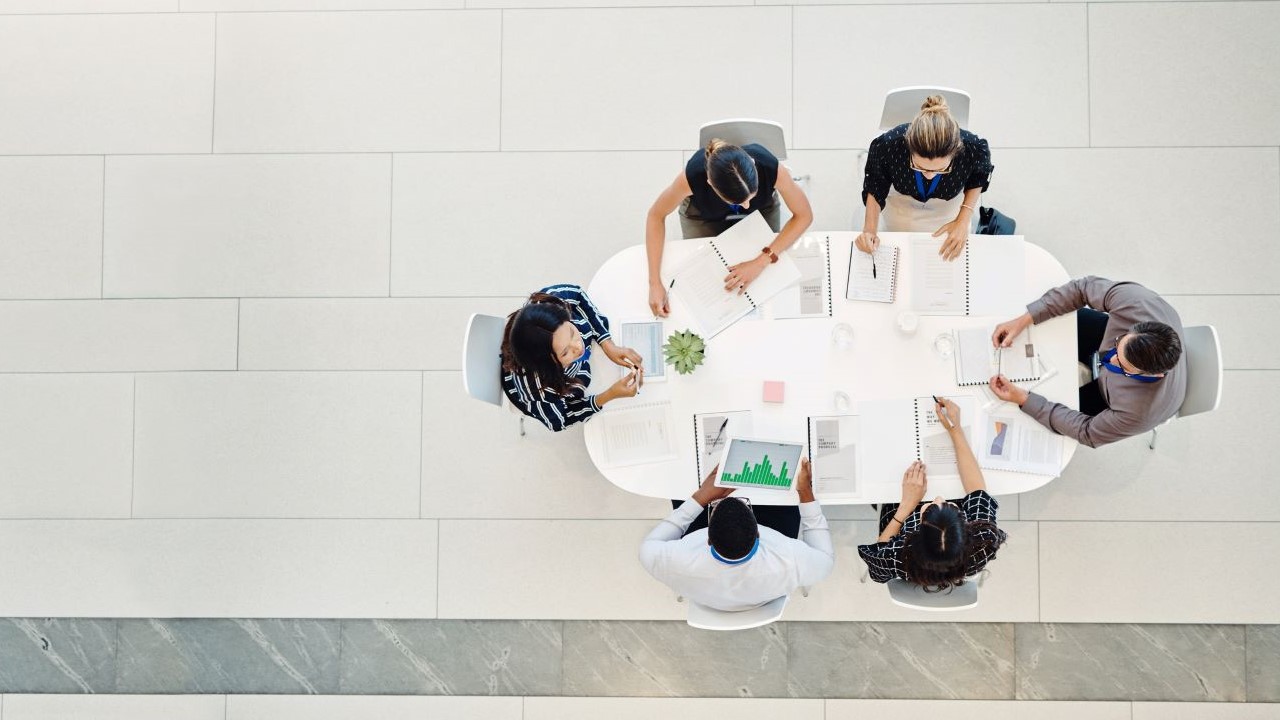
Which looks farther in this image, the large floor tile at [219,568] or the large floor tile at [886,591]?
the large floor tile at [219,568]

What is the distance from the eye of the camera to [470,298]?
3.26 metres

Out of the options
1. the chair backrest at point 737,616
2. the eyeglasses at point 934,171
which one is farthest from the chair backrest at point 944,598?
the eyeglasses at point 934,171

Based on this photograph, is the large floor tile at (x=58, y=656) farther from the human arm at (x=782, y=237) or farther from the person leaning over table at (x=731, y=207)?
the human arm at (x=782, y=237)

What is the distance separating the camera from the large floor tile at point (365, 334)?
326 cm

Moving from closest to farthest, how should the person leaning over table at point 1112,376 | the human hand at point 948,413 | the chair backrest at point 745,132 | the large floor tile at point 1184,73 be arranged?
the person leaning over table at point 1112,376 → the human hand at point 948,413 → the chair backrest at point 745,132 → the large floor tile at point 1184,73

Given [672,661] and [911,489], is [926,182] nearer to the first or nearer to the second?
[911,489]

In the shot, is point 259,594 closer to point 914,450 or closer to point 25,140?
point 25,140

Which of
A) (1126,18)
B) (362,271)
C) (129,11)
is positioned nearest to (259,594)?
(362,271)

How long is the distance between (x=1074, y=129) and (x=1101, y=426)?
4.86 ft

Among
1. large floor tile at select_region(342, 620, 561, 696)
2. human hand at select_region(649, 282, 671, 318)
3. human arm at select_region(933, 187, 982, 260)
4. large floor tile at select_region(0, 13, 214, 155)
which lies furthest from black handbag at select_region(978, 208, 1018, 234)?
large floor tile at select_region(0, 13, 214, 155)

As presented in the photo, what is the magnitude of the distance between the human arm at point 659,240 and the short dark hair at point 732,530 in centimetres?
66

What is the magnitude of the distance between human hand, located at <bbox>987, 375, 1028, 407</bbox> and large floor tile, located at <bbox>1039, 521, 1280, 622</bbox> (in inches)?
40.7

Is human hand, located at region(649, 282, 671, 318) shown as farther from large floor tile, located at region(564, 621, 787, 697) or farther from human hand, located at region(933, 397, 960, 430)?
large floor tile, located at region(564, 621, 787, 697)

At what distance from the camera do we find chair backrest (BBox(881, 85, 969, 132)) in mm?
2635
